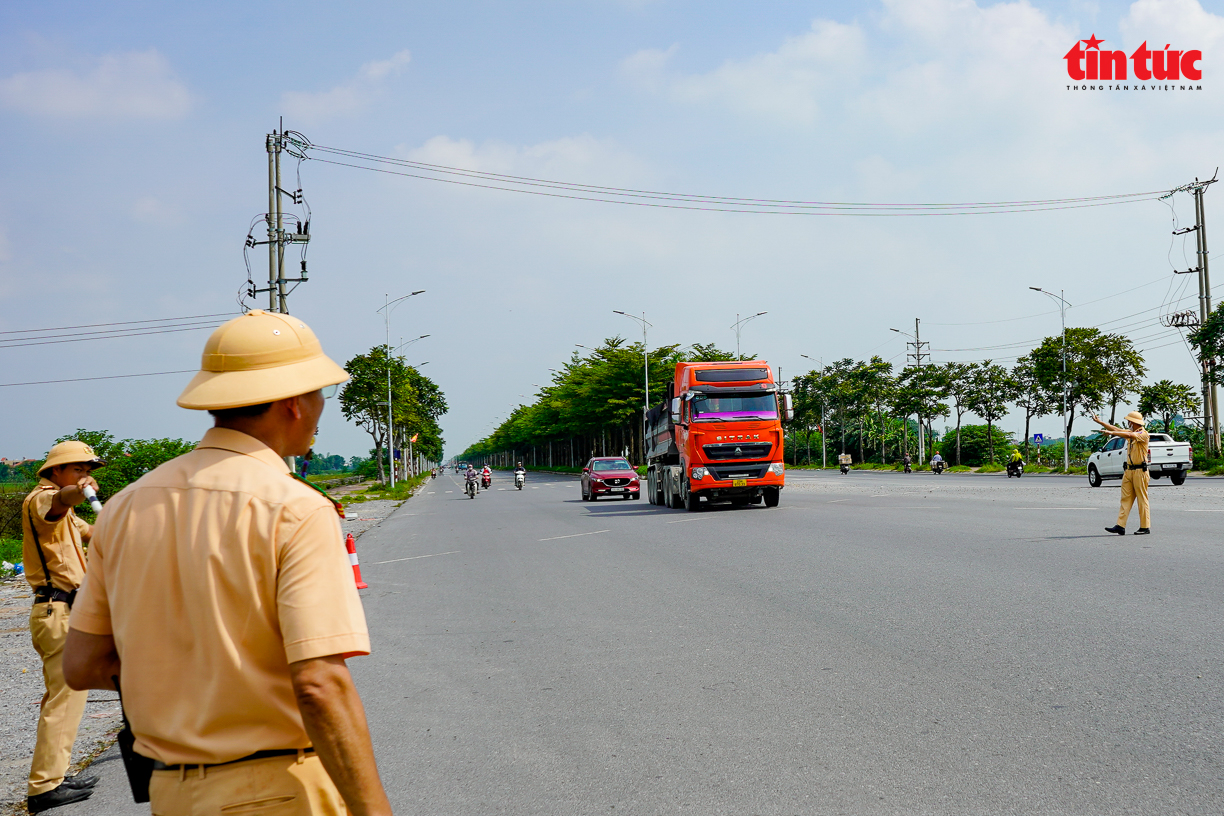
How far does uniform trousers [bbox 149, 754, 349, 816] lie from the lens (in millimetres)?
1991

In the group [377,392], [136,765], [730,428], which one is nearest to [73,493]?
[136,765]

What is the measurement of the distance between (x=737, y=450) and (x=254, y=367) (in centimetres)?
2071

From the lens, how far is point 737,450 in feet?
73.9

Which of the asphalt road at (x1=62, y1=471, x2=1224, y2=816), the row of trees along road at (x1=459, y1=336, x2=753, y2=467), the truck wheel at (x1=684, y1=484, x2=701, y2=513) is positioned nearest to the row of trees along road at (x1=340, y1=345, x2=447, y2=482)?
the row of trees along road at (x1=459, y1=336, x2=753, y2=467)

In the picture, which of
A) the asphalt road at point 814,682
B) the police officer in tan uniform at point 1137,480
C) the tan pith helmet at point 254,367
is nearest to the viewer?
the tan pith helmet at point 254,367

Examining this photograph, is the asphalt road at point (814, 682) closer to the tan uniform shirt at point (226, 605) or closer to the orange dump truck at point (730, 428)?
the tan uniform shirt at point (226, 605)

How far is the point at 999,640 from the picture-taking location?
6918 mm

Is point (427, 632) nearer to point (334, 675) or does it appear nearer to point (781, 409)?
point (334, 675)

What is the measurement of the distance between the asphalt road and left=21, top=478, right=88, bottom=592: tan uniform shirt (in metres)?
1.81

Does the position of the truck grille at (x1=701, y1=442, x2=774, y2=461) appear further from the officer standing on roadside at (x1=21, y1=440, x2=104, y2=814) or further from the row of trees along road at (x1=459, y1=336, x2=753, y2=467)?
the row of trees along road at (x1=459, y1=336, x2=753, y2=467)

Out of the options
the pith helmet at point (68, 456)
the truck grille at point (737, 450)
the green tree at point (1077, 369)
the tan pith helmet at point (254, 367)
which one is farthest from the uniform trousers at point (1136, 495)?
the green tree at point (1077, 369)

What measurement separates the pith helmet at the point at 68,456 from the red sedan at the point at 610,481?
28.7 m

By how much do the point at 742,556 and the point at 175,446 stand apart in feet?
55.4

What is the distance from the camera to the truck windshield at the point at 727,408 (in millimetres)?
22562
